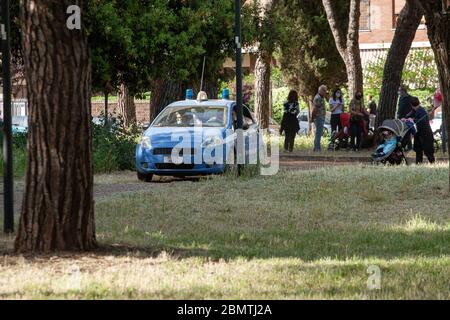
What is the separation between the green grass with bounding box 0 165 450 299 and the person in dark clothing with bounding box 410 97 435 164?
5.42m

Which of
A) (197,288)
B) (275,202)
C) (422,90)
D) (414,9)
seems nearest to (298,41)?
(422,90)

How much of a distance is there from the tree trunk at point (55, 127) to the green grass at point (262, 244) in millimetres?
355

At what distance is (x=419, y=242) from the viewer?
11875mm

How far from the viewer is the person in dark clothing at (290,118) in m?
31.2

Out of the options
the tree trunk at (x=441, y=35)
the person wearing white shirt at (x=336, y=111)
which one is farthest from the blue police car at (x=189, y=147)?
the person wearing white shirt at (x=336, y=111)

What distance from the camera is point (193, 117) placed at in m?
21.9

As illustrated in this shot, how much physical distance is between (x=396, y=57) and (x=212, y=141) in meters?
10.7

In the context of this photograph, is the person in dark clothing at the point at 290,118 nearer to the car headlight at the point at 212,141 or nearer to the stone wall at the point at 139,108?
the car headlight at the point at 212,141

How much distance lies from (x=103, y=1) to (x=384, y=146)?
649cm

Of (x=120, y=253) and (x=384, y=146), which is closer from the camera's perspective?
(x=120, y=253)

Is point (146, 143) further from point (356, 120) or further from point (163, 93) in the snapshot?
point (356, 120)

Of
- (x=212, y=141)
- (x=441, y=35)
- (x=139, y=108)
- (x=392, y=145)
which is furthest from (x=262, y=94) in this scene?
(x=441, y=35)

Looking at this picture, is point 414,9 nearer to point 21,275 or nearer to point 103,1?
point 103,1

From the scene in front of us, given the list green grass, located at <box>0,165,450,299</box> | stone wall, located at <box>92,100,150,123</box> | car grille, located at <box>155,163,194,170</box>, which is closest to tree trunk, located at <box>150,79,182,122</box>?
car grille, located at <box>155,163,194,170</box>
